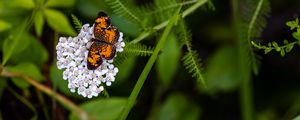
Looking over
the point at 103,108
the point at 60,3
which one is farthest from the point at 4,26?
the point at 103,108

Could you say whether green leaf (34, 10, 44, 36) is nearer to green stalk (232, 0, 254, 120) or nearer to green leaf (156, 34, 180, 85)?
green leaf (156, 34, 180, 85)

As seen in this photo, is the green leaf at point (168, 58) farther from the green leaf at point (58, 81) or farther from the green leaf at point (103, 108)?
the green leaf at point (58, 81)

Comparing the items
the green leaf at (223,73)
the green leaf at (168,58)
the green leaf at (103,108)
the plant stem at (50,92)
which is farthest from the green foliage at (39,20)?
the green leaf at (223,73)

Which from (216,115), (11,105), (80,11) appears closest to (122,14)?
(80,11)

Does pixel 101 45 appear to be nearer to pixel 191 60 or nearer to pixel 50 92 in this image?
pixel 191 60

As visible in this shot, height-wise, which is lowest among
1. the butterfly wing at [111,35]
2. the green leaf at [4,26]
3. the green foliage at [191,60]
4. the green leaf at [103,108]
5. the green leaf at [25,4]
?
the green leaf at [103,108]

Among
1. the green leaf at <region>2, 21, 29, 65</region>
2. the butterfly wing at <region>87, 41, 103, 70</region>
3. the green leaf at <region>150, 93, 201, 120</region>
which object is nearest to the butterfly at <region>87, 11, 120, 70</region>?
the butterfly wing at <region>87, 41, 103, 70</region>
